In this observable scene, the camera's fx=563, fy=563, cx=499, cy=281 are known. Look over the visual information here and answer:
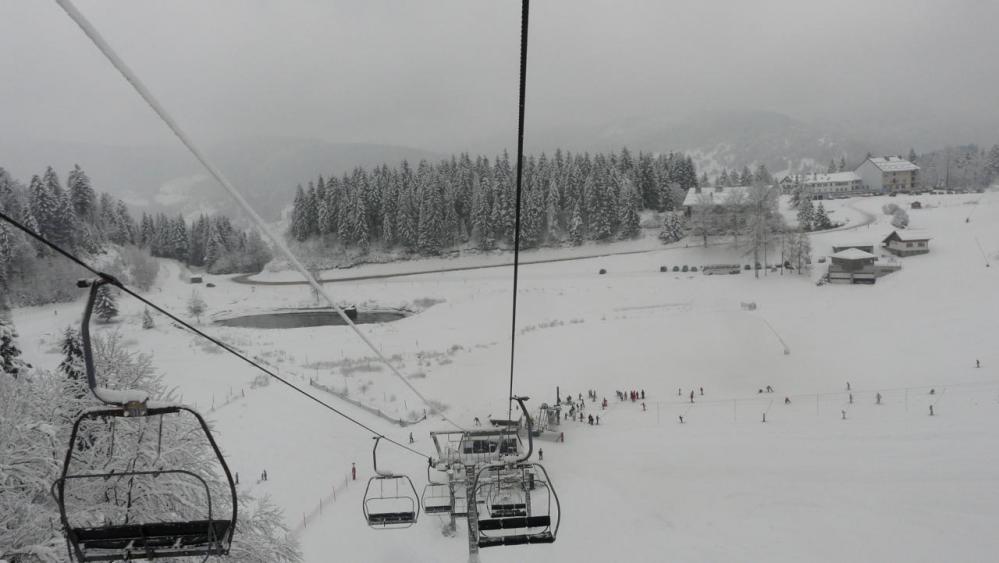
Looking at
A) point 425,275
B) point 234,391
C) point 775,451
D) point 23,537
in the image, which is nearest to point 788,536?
point 775,451

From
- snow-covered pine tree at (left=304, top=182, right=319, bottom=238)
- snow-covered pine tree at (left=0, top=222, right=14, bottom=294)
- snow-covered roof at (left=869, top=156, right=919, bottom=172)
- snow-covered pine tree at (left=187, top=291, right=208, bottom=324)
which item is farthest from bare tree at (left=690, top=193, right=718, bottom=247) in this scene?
snow-covered roof at (left=869, top=156, right=919, bottom=172)

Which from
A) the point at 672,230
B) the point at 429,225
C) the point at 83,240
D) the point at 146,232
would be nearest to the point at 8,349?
the point at 83,240

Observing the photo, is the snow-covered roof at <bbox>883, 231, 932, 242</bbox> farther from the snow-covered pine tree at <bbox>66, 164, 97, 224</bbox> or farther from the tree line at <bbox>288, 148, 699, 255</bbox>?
the snow-covered pine tree at <bbox>66, 164, 97, 224</bbox>

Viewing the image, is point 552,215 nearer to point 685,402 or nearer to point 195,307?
point 195,307

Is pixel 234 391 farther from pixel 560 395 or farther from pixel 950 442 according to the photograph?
pixel 950 442

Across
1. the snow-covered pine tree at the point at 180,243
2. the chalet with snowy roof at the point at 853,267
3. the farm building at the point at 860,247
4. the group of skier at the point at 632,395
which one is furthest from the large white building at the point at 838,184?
the snow-covered pine tree at the point at 180,243

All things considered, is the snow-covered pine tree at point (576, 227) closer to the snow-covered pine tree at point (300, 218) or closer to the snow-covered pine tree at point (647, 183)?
the snow-covered pine tree at point (647, 183)
